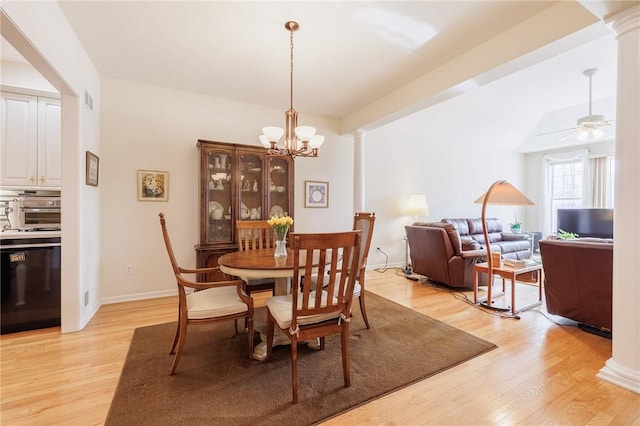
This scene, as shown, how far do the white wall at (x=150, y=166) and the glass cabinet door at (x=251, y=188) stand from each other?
0.43 m

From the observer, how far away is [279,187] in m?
4.09

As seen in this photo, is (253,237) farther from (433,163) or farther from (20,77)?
(433,163)

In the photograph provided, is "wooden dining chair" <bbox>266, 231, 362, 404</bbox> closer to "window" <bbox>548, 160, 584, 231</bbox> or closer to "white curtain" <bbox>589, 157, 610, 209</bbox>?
"white curtain" <bbox>589, 157, 610, 209</bbox>

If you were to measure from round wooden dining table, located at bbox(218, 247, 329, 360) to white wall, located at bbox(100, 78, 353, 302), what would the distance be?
1.71 meters

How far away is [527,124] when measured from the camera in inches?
250

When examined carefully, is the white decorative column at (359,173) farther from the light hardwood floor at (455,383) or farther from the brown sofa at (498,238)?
the light hardwood floor at (455,383)

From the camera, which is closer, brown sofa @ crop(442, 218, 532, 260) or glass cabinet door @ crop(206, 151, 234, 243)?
glass cabinet door @ crop(206, 151, 234, 243)

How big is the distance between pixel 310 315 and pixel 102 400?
4.34 ft

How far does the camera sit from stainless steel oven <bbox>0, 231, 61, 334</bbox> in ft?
8.08

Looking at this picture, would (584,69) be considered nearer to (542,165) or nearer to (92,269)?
(542,165)

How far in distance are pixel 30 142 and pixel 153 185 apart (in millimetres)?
1164

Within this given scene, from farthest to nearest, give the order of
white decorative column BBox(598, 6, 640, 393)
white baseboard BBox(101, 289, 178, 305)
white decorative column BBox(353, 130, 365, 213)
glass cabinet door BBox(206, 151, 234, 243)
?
white decorative column BBox(353, 130, 365, 213), glass cabinet door BBox(206, 151, 234, 243), white baseboard BBox(101, 289, 178, 305), white decorative column BBox(598, 6, 640, 393)

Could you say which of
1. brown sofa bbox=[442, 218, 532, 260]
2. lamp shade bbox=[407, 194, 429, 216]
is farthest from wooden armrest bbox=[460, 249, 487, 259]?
lamp shade bbox=[407, 194, 429, 216]

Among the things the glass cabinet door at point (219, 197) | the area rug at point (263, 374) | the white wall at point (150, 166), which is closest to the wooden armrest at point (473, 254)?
the area rug at point (263, 374)
